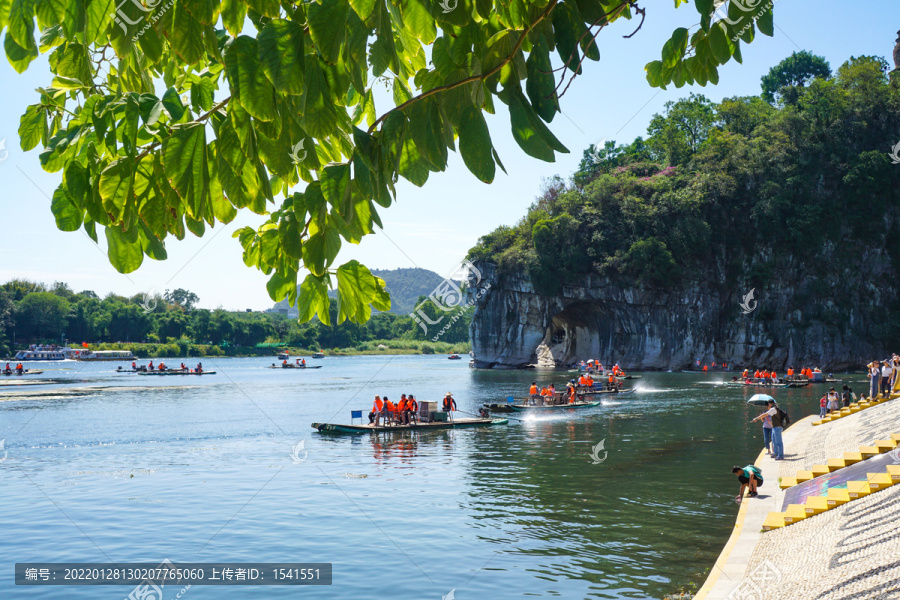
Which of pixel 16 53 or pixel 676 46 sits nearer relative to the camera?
pixel 16 53

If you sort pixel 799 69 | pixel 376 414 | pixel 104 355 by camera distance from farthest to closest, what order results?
pixel 104 355 → pixel 799 69 → pixel 376 414

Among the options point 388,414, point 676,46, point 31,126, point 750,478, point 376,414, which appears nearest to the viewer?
point 31,126

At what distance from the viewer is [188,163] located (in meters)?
1.97

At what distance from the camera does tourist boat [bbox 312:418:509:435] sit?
29.9m

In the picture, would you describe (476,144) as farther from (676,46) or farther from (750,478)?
(750,478)

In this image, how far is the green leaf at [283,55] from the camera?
182 cm

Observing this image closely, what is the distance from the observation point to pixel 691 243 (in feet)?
239

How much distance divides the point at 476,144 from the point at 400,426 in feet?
96.6

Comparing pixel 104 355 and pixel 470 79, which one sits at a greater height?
pixel 470 79

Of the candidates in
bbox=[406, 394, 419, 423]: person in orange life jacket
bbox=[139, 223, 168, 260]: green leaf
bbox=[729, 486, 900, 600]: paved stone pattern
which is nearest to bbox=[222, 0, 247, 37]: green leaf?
bbox=[139, 223, 168, 260]: green leaf

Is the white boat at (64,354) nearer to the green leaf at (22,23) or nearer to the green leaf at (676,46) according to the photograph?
the green leaf at (676,46)

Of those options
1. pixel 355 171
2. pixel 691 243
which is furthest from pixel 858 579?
pixel 691 243

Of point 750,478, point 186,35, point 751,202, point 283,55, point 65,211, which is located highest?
point 751,202

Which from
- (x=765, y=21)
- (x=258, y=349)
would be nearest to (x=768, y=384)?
(x=765, y=21)
